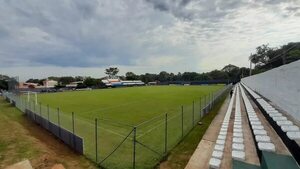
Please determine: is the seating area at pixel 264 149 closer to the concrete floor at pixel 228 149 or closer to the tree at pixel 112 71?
the concrete floor at pixel 228 149

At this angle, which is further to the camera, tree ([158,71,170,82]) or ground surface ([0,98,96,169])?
tree ([158,71,170,82])

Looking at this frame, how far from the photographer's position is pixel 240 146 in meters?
5.50

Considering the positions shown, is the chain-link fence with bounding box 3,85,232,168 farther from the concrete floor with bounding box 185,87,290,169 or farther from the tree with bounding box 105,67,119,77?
the tree with bounding box 105,67,119,77

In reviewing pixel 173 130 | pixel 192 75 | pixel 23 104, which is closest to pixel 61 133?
pixel 173 130

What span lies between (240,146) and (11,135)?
13154mm

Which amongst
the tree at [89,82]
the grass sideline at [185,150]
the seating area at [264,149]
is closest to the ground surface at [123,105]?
the grass sideline at [185,150]

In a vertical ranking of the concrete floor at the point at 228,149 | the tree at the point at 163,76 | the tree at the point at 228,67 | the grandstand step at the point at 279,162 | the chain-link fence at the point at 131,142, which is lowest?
the chain-link fence at the point at 131,142

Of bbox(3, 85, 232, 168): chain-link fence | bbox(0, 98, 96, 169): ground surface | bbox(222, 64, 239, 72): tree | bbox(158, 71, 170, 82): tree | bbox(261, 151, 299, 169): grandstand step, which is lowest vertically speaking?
bbox(0, 98, 96, 169): ground surface

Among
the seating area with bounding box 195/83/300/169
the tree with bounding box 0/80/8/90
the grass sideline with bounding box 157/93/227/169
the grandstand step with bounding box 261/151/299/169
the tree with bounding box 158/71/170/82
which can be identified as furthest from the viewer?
the tree with bounding box 158/71/170/82

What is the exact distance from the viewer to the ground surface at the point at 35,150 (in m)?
8.52

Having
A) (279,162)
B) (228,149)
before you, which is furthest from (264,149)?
(228,149)

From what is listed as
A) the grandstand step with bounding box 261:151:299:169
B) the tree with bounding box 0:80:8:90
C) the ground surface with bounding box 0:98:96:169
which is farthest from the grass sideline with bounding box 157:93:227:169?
the tree with bounding box 0:80:8:90

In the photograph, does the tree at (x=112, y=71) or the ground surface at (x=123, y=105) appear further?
the tree at (x=112, y=71)

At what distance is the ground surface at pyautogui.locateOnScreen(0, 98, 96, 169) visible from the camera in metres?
8.52
